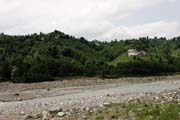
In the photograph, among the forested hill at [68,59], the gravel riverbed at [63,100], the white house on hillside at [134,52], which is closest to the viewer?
the gravel riverbed at [63,100]

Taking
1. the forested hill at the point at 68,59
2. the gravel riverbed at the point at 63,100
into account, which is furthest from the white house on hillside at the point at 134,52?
the gravel riverbed at the point at 63,100

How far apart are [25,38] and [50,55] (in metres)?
20.3

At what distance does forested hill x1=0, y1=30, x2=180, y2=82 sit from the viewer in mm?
98688

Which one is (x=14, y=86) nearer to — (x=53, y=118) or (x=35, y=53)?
(x=35, y=53)

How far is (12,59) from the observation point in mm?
103188

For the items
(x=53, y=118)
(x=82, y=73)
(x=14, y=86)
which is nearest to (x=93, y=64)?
(x=82, y=73)

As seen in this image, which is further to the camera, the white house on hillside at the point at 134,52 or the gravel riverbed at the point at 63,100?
the white house on hillside at the point at 134,52

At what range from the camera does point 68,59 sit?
118m

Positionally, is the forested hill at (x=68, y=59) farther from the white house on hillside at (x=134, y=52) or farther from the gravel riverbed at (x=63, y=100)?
the gravel riverbed at (x=63, y=100)

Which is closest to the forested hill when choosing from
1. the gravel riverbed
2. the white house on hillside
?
the white house on hillside

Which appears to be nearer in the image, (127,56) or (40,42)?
(40,42)

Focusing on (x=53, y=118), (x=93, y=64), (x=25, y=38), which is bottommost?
(x=53, y=118)

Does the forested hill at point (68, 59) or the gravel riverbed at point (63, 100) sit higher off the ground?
the forested hill at point (68, 59)

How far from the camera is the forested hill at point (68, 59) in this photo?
324 feet
